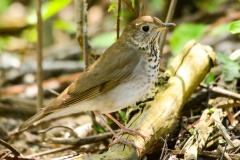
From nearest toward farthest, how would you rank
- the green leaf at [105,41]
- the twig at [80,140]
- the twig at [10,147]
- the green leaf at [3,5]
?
the twig at [10,147] < the twig at [80,140] < the green leaf at [105,41] < the green leaf at [3,5]

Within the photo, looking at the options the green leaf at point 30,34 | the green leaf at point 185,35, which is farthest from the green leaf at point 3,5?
the green leaf at point 185,35

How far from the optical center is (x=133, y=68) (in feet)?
14.0

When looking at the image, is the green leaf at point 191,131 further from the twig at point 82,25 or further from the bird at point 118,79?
the twig at point 82,25

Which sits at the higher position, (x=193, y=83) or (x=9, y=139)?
(x=193, y=83)

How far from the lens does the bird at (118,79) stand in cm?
418

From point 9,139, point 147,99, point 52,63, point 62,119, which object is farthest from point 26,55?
point 147,99

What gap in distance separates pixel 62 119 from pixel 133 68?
7.33 feet

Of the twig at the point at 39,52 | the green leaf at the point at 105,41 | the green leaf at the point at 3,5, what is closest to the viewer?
the twig at the point at 39,52

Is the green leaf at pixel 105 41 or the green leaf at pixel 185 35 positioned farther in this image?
the green leaf at pixel 105 41

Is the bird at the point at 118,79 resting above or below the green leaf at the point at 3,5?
below

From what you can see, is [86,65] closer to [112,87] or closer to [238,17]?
[112,87]

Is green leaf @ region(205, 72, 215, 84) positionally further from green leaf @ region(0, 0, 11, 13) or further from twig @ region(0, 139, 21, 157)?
green leaf @ region(0, 0, 11, 13)

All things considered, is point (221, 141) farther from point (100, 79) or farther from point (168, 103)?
point (100, 79)

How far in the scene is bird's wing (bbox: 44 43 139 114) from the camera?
4227 mm
